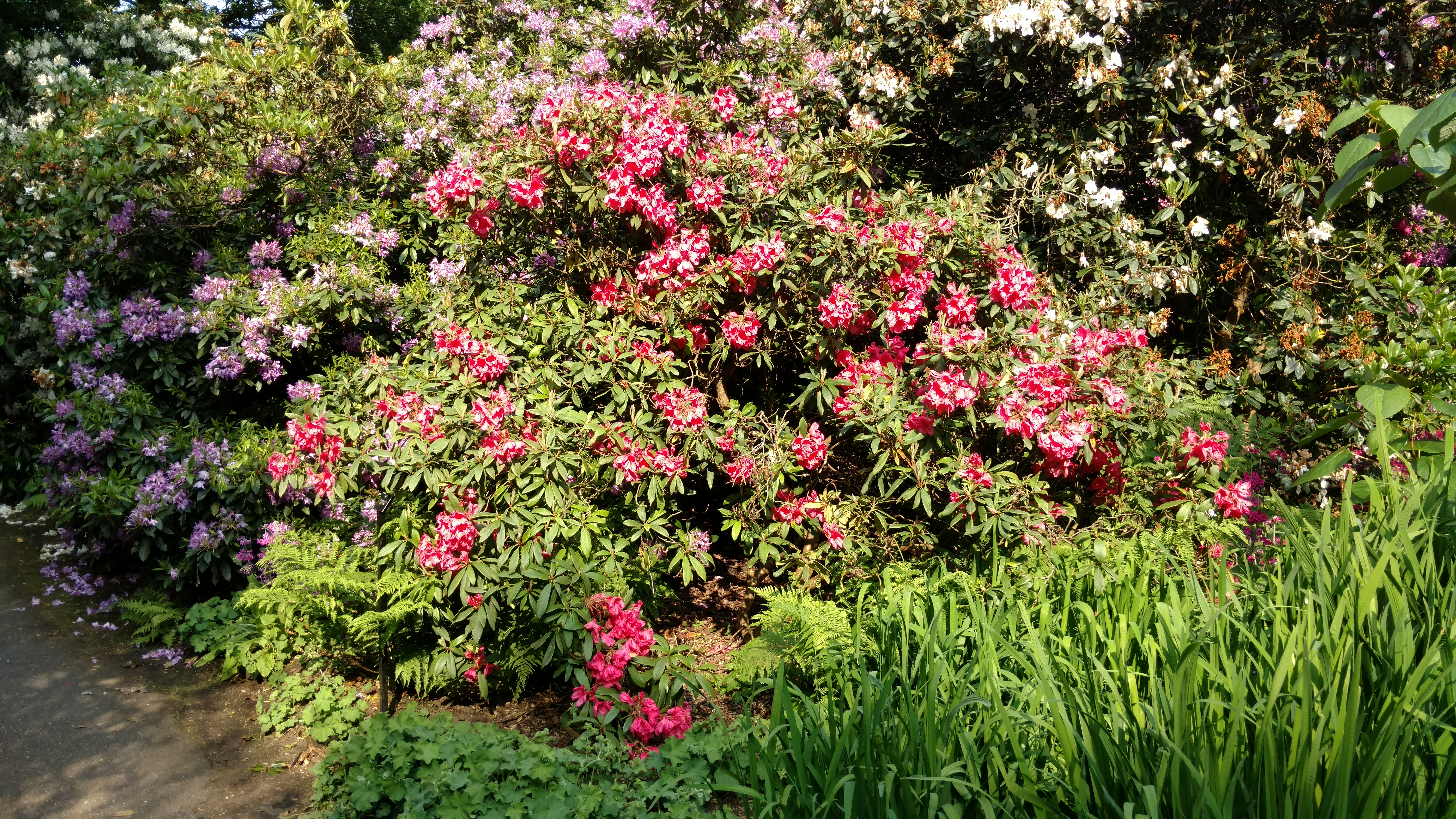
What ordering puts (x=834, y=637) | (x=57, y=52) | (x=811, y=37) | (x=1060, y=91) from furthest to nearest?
(x=57, y=52), (x=811, y=37), (x=1060, y=91), (x=834, y=637)

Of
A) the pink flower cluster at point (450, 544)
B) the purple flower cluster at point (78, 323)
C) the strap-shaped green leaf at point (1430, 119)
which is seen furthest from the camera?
the purple flower cluster at point (78, 323)

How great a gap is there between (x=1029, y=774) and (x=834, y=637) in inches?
50.2

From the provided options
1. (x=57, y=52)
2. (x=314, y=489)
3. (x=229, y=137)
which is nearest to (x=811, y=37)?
(x=229, y=137)

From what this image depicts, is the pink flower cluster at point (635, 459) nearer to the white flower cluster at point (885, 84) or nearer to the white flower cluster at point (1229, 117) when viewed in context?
the white flower cluster at point (885, 84)

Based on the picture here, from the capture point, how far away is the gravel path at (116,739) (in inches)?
120

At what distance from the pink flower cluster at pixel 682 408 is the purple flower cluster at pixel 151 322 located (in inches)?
109

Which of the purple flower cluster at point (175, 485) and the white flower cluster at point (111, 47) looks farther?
the white flower cluster at point (111, 47)

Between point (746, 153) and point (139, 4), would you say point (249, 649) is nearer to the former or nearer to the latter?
point (746, 153)

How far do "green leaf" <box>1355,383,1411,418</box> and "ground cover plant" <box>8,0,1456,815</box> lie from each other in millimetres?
19

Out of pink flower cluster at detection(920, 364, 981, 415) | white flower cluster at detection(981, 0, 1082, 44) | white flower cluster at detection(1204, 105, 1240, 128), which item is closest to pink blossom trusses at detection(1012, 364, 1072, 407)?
pink flower cluster at detection(920, 364, 981, 415)

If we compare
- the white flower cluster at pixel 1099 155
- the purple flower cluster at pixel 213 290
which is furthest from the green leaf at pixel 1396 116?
the purple flower cluster at pixel 213 290

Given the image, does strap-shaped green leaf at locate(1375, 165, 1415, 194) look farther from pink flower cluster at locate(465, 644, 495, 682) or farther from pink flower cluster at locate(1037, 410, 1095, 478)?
pink flower cluster at locate(465, 644, 495, 682)

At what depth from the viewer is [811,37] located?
18.4 feet

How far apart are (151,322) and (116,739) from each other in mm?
2290
